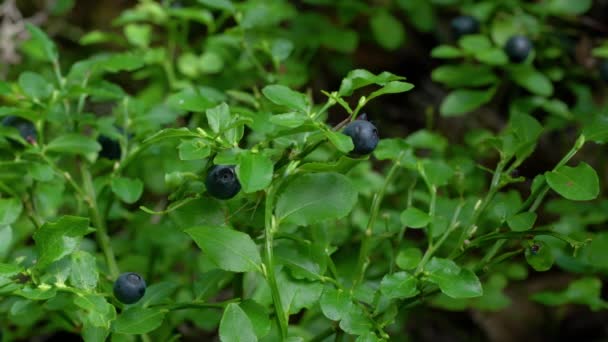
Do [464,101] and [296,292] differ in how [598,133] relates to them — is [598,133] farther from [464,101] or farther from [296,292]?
[464,101]

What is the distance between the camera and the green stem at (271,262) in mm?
1059

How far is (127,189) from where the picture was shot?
4.42 feet

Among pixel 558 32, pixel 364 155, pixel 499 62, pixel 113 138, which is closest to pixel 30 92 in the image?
pixel 113 138

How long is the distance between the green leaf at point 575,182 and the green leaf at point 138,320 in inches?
24.7

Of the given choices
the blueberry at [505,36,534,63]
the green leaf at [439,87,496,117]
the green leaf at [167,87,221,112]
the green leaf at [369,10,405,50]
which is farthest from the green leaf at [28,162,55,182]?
the green leaf at [369,10,405,50]

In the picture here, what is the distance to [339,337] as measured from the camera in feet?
3.99

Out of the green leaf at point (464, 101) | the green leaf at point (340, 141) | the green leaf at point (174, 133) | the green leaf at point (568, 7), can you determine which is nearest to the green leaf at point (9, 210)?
the green leaf at point (174, 133)

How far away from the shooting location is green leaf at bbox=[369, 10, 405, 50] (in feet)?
7.91

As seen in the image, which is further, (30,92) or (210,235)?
(30,92)

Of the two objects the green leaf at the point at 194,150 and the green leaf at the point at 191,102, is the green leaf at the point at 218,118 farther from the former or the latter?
the green leaf at the point at 191,102

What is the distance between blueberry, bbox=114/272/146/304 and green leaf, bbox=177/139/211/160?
241mm

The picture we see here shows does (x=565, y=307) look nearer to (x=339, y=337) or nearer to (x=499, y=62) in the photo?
(x=499, y=62)

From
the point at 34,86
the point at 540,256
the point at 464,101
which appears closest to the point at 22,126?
the point at 34,86

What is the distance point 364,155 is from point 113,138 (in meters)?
0.61
